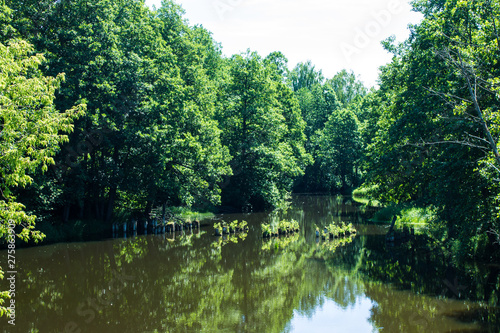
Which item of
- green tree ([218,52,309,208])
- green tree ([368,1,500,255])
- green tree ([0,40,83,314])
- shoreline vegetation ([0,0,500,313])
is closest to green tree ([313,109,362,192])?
green tree ([218,52,309,208])

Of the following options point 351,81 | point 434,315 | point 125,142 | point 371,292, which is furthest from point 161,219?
point 351,81

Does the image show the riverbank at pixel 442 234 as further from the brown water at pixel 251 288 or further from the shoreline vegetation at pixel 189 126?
the brown water at pixel 251 288

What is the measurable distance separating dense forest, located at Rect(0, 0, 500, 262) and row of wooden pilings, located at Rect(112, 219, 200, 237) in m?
1.78

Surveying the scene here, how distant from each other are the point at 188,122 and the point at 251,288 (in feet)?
66.9

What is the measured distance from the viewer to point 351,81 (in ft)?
317

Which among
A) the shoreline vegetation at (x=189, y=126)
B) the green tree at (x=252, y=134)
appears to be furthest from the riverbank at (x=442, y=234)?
the green tree at (x=252, y=134)

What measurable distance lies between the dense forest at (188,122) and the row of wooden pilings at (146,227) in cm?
178

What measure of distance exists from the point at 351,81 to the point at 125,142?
75.7m

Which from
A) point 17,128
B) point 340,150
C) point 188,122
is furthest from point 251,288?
point 340,150

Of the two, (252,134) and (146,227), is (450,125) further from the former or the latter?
(252,134)

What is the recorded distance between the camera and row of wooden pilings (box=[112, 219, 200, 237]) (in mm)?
33088

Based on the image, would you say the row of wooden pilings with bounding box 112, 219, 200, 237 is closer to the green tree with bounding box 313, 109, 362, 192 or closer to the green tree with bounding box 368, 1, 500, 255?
the green tree with bounding box 368, 1, 500, 255

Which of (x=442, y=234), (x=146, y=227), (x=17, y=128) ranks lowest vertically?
(x=442, y=234)

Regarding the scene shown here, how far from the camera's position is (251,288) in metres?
18.3
